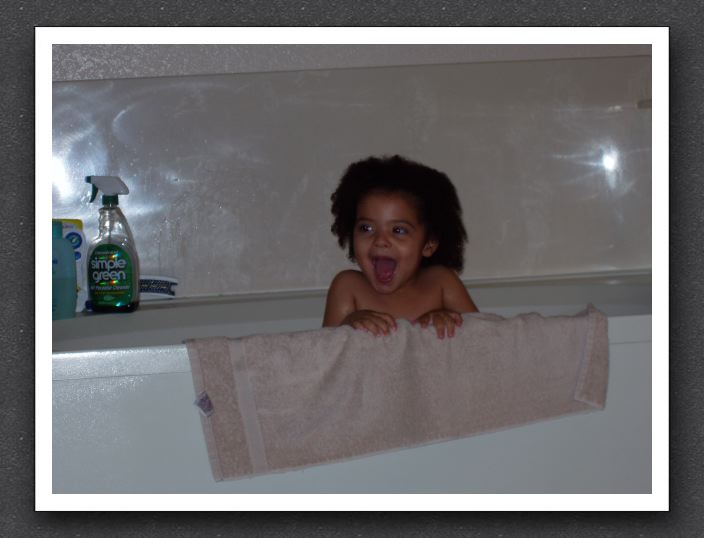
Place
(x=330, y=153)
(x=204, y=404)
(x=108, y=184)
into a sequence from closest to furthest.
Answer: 1. (x=204, y=404)
2. (x=108, y=184)
3. (x=330, y=153)

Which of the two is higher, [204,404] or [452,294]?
[452,294]

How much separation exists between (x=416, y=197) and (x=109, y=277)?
556 millimetres

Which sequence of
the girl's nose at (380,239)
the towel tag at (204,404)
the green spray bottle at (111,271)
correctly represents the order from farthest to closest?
the green spray bottle at (111,271) → the girl's nose at (380,239) → the towel tag at (204,404)

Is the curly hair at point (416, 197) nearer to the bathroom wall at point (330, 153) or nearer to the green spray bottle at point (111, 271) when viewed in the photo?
the bathroom wall at point (330, 153)

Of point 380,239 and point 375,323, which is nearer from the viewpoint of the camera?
point 375,323

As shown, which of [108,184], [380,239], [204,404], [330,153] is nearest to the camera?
[204,404]

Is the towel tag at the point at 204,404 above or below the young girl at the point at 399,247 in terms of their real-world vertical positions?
below

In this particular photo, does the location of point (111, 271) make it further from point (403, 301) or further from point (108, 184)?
point (403, 301)

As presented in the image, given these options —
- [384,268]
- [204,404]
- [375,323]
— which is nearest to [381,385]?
[375,323]

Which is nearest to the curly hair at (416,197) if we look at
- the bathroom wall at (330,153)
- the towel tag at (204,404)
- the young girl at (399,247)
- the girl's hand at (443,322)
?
the young girl at (399,247)

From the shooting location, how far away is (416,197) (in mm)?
1492

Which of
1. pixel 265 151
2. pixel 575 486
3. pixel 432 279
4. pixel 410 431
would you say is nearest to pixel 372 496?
pixel 410 431

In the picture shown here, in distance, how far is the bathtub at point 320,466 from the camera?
108cm

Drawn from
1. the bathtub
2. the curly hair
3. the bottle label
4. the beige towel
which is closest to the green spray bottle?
the bottle label
